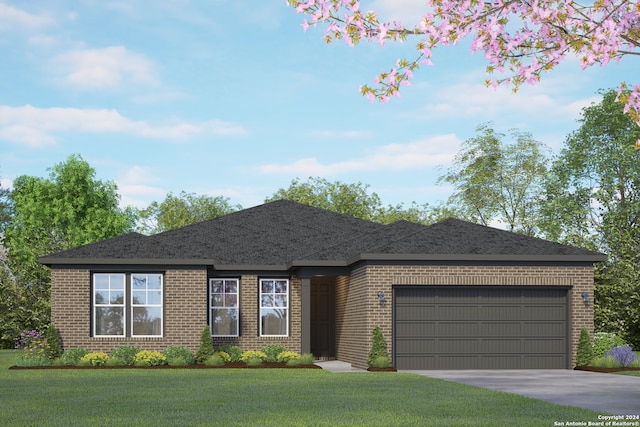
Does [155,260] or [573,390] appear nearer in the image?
[573,390]

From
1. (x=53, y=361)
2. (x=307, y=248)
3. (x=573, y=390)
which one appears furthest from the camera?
(x=307, y=248)

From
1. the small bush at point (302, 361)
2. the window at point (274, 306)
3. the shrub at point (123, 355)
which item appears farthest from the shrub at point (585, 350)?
the shrub at point (123, 355)

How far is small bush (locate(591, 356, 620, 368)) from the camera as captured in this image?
79.2 ft

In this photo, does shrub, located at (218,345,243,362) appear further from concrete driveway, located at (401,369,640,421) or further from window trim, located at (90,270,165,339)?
concrete driveway, located at (401,369,640,421)

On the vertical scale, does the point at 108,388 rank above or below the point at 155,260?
below

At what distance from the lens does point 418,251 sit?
2456cm

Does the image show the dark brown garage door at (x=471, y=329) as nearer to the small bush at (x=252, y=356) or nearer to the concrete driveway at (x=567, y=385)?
the concrete driveway at (x=567, y=385)

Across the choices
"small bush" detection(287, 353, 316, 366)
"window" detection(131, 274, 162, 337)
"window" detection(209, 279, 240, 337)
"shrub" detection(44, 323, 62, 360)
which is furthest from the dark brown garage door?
"shrub" detection(44, 323, 62, 360)

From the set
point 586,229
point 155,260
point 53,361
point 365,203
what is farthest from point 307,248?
point 365,203

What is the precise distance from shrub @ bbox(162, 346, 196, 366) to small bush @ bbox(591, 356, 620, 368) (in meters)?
11.7

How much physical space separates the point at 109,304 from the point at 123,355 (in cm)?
210

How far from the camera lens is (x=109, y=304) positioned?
1087 inches

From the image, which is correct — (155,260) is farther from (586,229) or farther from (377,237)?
(586,229)

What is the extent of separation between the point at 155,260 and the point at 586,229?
98.6 feet
